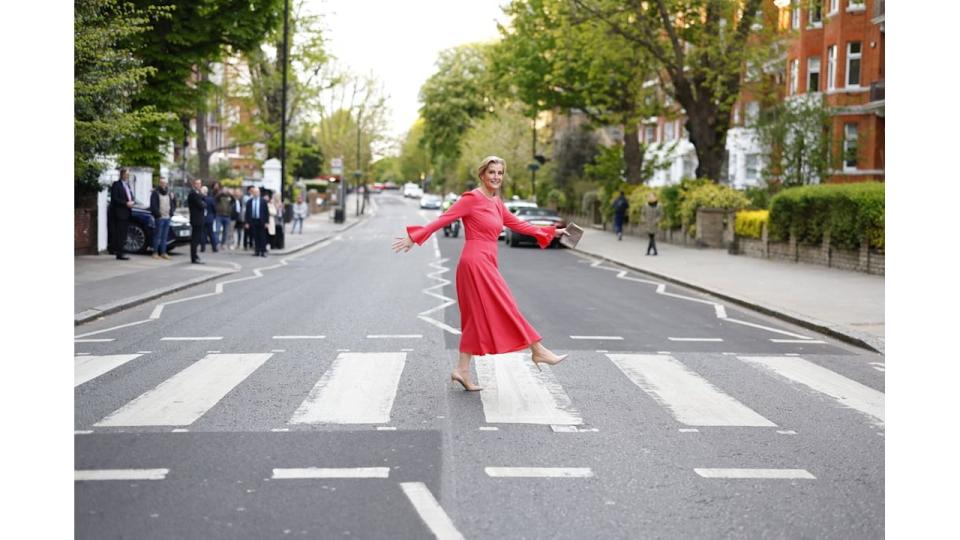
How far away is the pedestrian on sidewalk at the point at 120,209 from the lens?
75.5ft

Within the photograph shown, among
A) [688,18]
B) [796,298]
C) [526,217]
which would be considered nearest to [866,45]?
[688,18]

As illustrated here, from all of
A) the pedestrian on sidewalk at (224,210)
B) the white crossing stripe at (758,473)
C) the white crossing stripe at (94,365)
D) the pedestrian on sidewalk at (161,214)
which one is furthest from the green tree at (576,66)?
the white crossing stripe at (758,473)

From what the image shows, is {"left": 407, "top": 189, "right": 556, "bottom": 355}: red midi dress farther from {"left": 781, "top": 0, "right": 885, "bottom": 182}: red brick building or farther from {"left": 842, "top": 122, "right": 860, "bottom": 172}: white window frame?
{"left": 781, "top": 0, "right": 885, "bottom": 182}: red brick building

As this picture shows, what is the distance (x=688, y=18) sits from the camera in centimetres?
3303

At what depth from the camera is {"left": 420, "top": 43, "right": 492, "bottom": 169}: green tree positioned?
338 feet

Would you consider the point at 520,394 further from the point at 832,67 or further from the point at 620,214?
the point at 832,67

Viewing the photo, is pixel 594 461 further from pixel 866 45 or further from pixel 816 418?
pixel 866 45

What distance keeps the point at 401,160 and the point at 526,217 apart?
382 feet

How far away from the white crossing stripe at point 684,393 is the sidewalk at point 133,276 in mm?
6953

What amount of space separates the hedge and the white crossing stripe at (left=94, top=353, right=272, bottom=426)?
Answer: 1553 cm

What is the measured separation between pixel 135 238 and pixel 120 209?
7.55 feet

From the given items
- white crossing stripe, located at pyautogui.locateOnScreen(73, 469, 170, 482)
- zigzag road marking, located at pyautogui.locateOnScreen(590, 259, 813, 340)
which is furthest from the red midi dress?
zigzag road marking, located at pyautogui.locateOnScreen(590, 259, 813, 340)

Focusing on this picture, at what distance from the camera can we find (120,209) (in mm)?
23109
